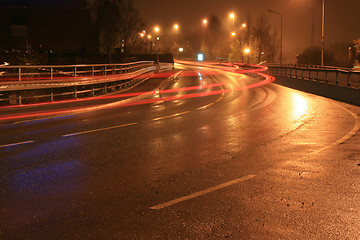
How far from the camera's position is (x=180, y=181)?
6.80 meters

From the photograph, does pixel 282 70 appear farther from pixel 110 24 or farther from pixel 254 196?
pixel 254 196

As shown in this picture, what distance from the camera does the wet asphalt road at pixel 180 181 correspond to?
15.9 ft

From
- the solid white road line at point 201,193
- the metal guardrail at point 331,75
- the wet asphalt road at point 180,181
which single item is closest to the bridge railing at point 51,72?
the wet asphalt road at point 180,181

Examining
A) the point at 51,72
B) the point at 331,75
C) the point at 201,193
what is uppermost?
the point at 51,72

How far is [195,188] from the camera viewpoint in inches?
252

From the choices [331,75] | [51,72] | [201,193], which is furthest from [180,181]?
[331,75]

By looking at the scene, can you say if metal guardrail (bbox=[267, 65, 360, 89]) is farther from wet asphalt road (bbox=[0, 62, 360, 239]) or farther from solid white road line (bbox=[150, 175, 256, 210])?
solid white road line (bbox=[150, 175, 256, 210])

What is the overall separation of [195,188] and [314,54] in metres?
107

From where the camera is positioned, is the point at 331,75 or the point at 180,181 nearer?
the point at 180,181

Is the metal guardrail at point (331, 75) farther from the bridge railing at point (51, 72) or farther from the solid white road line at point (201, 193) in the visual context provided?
the solid white road line at point (201, 193)

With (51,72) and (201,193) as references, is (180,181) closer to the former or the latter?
(201,193)

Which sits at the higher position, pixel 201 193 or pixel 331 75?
pixel 331 75

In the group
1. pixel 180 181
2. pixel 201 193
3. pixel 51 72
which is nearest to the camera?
pixel 201 193

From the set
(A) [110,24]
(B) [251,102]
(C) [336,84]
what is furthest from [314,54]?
(B) [251,102]
